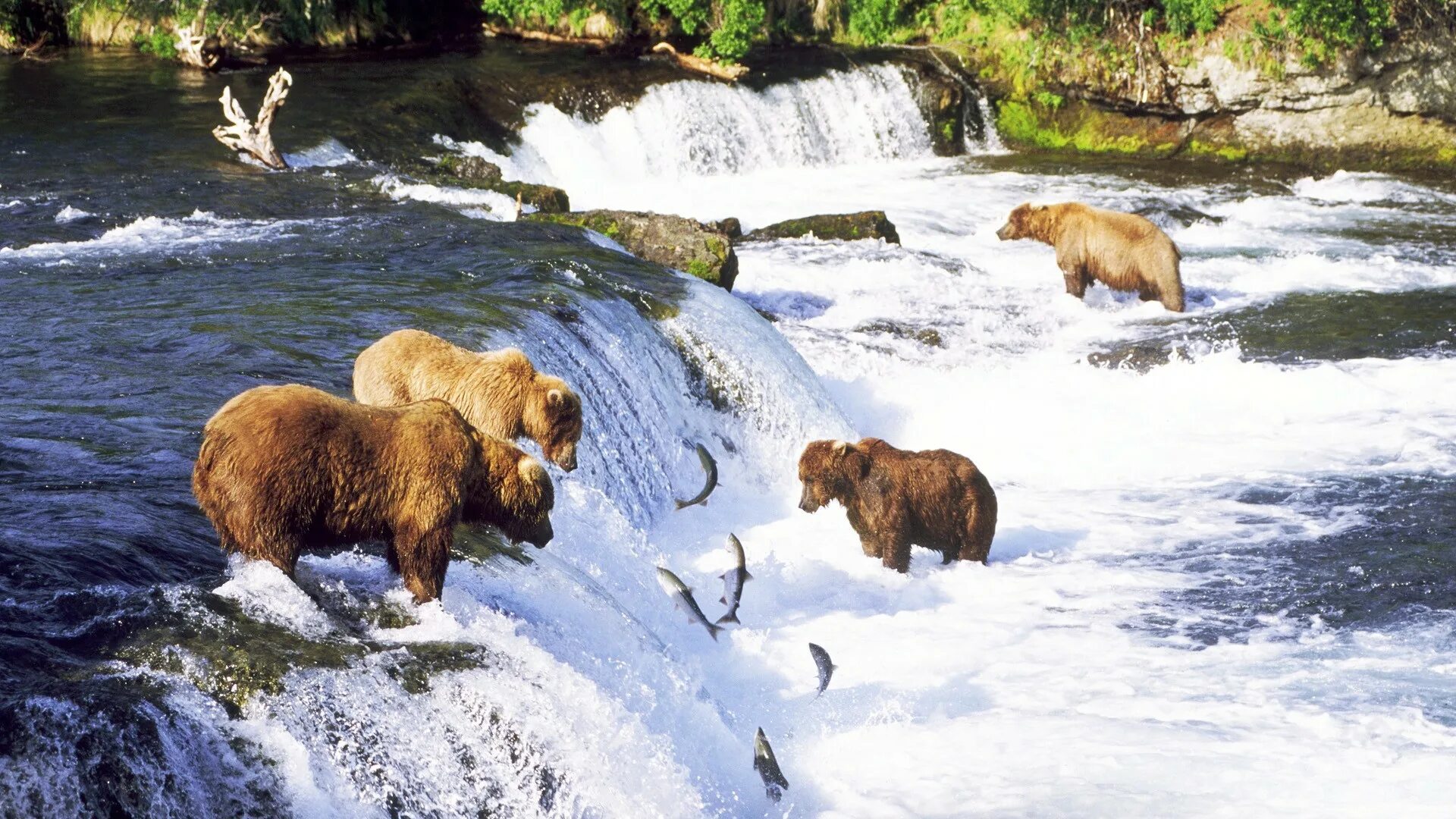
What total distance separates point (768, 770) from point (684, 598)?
1.05m

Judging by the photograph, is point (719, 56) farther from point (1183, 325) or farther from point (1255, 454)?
point (1255, 454)

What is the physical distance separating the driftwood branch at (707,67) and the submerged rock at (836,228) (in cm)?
764

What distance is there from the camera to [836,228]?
16281 millimetres

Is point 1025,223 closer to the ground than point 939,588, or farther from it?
farther from it

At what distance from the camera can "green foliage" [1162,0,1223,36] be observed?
23781 millimetres

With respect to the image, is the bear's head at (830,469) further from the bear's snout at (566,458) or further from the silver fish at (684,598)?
the bear's snout at (566,458)

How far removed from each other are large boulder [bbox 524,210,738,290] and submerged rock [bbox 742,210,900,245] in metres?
2.26

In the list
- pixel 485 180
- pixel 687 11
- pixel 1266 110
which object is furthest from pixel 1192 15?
pixel 485 180

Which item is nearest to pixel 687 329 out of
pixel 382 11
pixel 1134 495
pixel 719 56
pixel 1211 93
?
pixel 1134 495

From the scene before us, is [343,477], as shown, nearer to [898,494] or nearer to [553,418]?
[553,418]

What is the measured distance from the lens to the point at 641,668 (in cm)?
615

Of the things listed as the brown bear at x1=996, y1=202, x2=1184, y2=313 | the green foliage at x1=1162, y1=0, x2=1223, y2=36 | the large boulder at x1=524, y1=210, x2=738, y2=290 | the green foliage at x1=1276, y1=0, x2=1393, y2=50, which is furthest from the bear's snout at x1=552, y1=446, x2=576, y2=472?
the green foliage at x1=1162, y1=0, x2=1223, y2=36

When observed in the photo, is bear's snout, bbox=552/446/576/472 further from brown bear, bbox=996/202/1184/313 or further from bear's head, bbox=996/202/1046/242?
bear's head, bbox=996/202/1046/242

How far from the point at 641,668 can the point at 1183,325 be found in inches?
370
